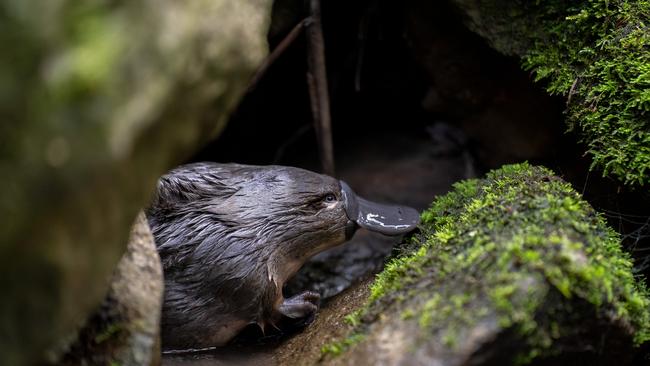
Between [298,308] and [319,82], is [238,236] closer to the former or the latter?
[298,308]

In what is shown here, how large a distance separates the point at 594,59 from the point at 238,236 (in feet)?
5.82

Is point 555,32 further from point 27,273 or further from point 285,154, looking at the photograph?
Result: point 27,273

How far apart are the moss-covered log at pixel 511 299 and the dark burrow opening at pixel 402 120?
763mm

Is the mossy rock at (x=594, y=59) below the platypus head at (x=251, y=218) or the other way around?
the other way around

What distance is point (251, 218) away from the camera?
3.07 meters

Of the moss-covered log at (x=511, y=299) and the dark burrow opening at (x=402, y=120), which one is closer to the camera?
the moss-covered log at (x=511, y=299)

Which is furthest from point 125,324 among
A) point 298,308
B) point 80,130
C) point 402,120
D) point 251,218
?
point 402,120

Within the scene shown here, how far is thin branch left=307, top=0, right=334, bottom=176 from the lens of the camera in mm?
3889

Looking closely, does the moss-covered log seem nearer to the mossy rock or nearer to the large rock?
the mossy rock

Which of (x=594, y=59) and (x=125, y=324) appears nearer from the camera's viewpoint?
(x=125, y=324)

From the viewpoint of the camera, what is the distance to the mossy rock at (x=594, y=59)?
2.86 m

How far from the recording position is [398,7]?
447 cm

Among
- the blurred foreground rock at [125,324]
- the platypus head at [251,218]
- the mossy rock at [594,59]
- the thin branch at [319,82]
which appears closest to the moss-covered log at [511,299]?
the mossy rock at [594,59]

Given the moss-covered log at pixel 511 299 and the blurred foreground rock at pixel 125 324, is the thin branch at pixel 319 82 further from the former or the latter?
the blurred foreground rock at pixel 125 324
